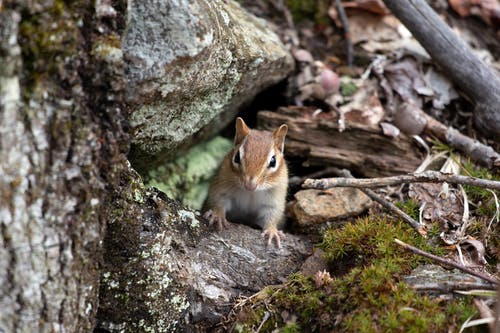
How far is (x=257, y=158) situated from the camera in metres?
4.55

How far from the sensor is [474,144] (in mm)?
4895

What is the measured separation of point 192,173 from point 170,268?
1.95m

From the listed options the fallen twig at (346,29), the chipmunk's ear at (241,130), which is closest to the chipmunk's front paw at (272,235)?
the chipmunk's ear at (241,130)

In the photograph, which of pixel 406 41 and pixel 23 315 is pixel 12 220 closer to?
pixel 23 315

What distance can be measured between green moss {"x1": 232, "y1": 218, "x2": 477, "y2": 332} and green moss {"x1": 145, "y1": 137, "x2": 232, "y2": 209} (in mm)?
1736

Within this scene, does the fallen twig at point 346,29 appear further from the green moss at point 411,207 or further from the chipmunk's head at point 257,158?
the green moss at point 411,207

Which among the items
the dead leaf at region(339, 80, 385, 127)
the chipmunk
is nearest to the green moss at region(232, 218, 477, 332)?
the chipmunk

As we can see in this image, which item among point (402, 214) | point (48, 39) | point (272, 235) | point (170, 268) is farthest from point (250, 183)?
point (48, 39)

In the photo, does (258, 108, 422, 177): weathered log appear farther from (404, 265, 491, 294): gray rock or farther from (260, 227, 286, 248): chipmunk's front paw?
(404, 265, 491, 294): gray rock

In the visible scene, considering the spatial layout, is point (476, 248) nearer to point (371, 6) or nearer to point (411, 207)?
point (411, 207)

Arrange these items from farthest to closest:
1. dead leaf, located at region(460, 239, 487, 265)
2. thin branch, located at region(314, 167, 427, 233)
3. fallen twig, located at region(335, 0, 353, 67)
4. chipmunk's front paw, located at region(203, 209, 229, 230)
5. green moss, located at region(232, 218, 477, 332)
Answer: fallen twig, located at region(335, 0, 353, 67) → chipmunk's front paw, located at region(203, 209, 229, 230) → thin branch, located at region(314, 167, 427, 233) → dead leaf, located at region(460, 239, 487, 265) → green moss, located at region(232, 218, 477, 332)

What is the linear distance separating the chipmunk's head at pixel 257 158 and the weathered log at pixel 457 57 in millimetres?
1632

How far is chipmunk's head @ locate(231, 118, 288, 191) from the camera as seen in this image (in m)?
4.51

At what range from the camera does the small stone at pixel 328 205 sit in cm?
464
